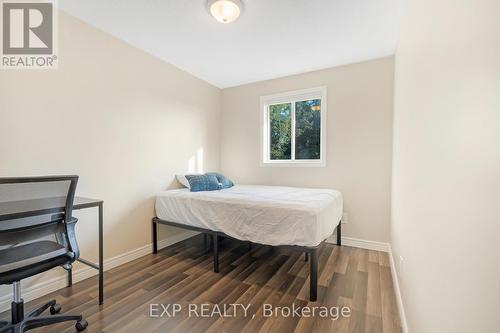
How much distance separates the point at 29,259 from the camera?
1.25 meters

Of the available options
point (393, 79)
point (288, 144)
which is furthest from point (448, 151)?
point (288, 144)

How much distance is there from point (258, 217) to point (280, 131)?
1.92m

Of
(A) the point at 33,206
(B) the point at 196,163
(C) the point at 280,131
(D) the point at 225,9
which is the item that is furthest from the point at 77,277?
(C) the point at 280,131

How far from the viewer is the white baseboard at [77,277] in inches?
69.3

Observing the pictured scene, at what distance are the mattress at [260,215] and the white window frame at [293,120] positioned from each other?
33.8 inches

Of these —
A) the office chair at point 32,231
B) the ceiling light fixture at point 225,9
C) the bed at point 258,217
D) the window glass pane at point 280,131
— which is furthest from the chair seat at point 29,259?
the window glass pane at point 280,131

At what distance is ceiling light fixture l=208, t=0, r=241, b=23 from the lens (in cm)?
183

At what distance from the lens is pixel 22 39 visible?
1.83 m

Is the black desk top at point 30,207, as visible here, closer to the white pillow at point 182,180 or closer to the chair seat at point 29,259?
the chair seat at point 29,259

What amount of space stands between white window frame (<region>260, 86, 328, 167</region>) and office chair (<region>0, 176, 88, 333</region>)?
2.68 metres

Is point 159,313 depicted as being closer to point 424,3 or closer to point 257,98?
point 424,3

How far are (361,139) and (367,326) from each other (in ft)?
7.01

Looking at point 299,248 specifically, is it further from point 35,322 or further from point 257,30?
point 257,30

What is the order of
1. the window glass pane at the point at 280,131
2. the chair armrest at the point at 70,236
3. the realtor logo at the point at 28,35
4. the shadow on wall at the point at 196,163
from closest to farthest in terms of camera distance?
the chair armrest at the point at 70,236 < the realtor logo at the point at 28,35 < the shadow on wall at the point at 196,163 < the window glass pane at the point at 280,131
